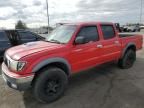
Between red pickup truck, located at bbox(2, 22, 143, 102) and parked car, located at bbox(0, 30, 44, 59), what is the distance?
345 cm

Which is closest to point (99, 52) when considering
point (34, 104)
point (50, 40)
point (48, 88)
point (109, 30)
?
point (109, 30)

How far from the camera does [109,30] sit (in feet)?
19.4

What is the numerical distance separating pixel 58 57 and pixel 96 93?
55.6 inches

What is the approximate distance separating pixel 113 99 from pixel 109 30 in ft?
8.19

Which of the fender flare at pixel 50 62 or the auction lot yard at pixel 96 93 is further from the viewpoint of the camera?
the auction lot yard at pixel 96 93

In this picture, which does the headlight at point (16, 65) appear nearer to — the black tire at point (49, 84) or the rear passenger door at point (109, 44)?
the black tire at point (49, 84)

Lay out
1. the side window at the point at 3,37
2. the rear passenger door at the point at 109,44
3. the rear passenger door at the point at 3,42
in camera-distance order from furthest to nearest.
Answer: the side window at the point at 3,37
the rear passenger door at the point at 3,42
the rear passenger door at the point at 109,44

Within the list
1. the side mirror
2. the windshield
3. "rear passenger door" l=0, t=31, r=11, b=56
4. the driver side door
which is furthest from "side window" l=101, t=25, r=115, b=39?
"rear passenger door" l=0, t=31, r=11, b=56

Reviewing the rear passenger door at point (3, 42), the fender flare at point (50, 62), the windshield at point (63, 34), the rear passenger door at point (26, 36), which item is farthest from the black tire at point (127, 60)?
the rear passenger door at point (3, 42)

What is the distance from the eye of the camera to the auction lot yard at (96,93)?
4.12 meters

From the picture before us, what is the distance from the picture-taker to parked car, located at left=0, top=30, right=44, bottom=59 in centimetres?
805

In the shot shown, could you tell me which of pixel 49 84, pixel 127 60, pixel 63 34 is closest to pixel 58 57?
pixel 49 84

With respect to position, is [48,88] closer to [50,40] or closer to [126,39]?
[50,40]

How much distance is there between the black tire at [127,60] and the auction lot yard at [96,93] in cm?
55
